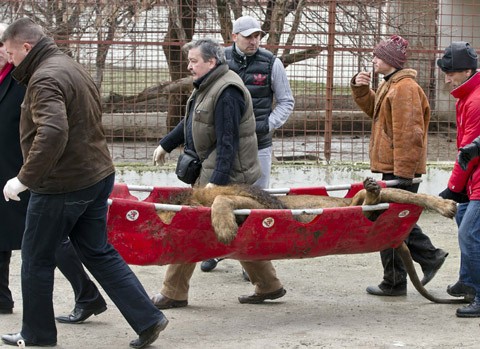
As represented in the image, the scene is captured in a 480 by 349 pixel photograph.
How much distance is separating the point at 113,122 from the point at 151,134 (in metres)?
0.45

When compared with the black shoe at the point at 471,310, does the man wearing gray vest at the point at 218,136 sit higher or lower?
higher

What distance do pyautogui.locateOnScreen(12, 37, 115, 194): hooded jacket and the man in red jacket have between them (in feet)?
7.79

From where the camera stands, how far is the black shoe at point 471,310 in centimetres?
674

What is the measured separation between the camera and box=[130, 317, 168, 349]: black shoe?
19.5 ft

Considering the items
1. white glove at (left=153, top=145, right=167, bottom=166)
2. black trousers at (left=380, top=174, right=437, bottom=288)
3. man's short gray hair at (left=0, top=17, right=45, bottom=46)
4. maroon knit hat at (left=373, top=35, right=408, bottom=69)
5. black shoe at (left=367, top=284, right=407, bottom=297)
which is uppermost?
man's short gray hair at (left=0, top=17, right=45, bottom=46)

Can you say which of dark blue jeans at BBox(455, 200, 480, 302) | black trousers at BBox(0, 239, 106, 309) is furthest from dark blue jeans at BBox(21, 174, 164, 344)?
dark blue jeans at BBox(455, 200, 480, 302)

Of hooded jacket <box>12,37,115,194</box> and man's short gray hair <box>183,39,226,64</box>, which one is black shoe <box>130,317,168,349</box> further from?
man's short gray hair <box>183,39,226,64</box>

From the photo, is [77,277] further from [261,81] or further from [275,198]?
[261,81]

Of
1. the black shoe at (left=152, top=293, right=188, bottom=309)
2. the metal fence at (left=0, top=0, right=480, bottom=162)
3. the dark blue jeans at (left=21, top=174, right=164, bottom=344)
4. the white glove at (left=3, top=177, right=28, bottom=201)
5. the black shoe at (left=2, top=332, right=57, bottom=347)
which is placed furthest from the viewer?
the metal fence at (left=0, top=0, right=480, bottom=162)

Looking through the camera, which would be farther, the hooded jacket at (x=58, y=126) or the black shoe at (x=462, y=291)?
the black shoe at (x=462, y=291)

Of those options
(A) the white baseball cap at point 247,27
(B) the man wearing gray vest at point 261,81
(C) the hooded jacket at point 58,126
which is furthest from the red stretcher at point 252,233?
(A) the white baseball cap at point 247,27

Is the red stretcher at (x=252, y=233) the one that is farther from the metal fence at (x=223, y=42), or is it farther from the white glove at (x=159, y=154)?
the metal fence at (x=223, y=42)

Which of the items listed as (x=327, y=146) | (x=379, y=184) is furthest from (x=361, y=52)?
(x=379, y=184)

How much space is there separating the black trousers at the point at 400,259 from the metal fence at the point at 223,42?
11.9 ft
